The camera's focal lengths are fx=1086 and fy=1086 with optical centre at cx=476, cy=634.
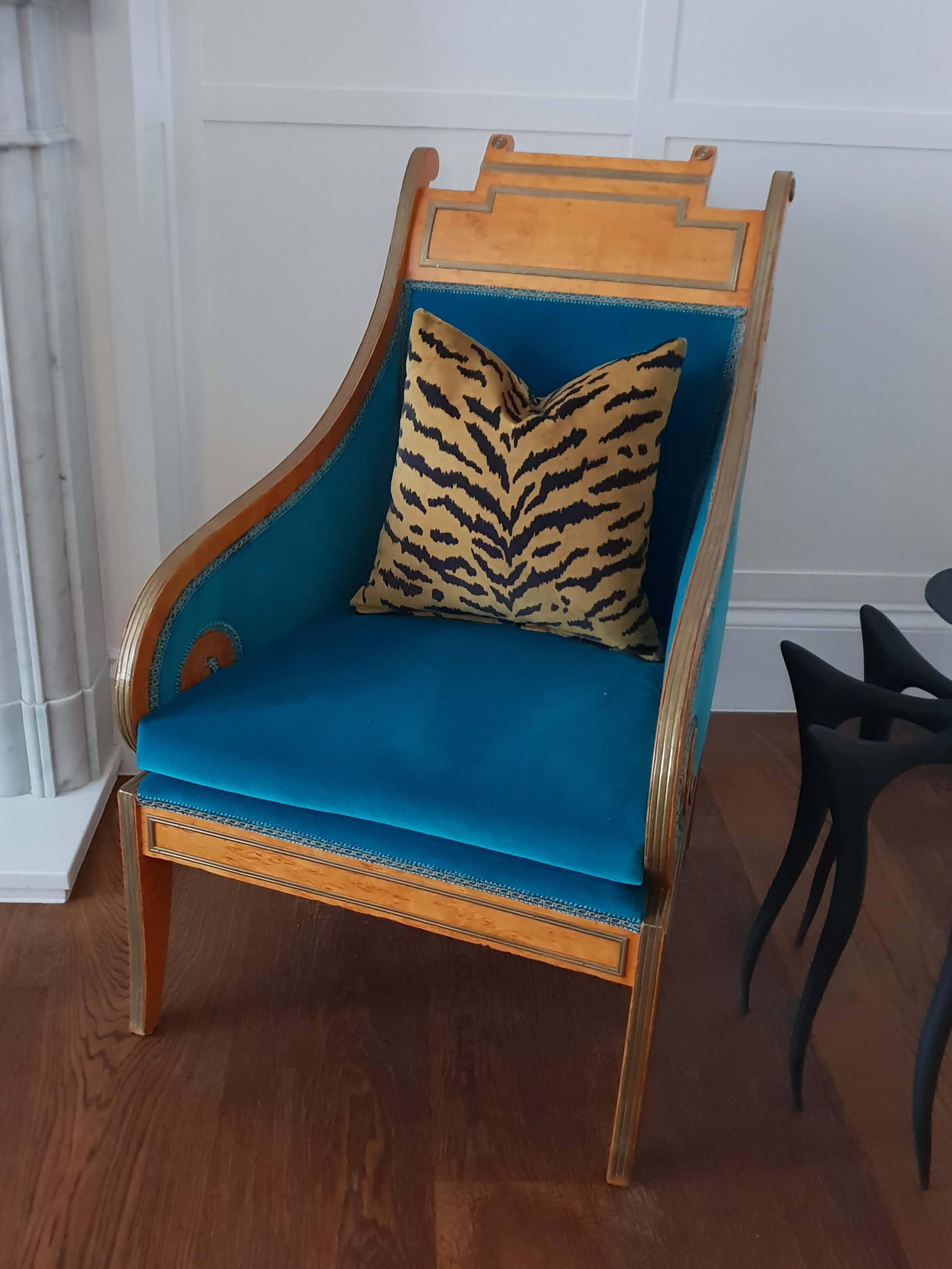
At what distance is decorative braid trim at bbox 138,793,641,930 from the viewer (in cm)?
110

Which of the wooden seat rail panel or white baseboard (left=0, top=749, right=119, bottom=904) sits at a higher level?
the wooden seat rail panel

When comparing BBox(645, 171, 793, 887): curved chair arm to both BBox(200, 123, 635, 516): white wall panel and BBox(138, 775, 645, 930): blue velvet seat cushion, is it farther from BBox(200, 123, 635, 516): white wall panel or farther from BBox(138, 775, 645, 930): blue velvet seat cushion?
BBox(200, 123, 635, 516): white wall panel

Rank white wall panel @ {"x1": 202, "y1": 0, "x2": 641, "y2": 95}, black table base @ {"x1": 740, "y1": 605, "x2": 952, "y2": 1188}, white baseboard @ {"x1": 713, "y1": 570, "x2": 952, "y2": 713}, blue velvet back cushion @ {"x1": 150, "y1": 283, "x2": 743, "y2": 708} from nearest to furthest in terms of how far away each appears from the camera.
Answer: black table base @ {"x1": 740, "y1": 605, "x2": 952, "y2": 1188}
blue velvet back cushion @ {"x1": 150, "y1": 283, "x2": 743, "y2": 708}
white wall panel @ {"x1": 202, "y1": 0, "x2": 641, "y2": 95}
white baseboard @ {"x1": 713, "y1": 570, "x2": 952, "y2": 713}

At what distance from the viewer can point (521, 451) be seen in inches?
53.5

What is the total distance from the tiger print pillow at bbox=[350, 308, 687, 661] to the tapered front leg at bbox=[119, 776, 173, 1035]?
0.47m

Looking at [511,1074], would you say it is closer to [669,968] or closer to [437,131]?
[669,968]

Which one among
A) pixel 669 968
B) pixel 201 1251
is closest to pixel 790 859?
pixel 669 968

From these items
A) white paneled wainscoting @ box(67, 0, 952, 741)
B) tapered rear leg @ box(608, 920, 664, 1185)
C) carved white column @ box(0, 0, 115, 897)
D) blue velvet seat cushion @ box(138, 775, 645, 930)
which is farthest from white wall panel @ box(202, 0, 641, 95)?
tapered rear leg @ box(608, 920, 664, 1185)

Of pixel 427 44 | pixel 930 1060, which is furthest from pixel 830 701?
pixel 427 44

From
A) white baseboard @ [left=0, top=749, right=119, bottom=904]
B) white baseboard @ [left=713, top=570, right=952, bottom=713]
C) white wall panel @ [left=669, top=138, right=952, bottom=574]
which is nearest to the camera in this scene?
white baseboard @ [left=0, top=749, right=119, bottom=904]

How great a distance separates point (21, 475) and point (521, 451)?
0.77 metres

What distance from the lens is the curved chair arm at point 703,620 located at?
1.05m

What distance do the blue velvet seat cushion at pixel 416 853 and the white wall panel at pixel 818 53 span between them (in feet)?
4.44

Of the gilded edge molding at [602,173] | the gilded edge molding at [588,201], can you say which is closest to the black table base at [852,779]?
the gilded edge molding at [588,201]
